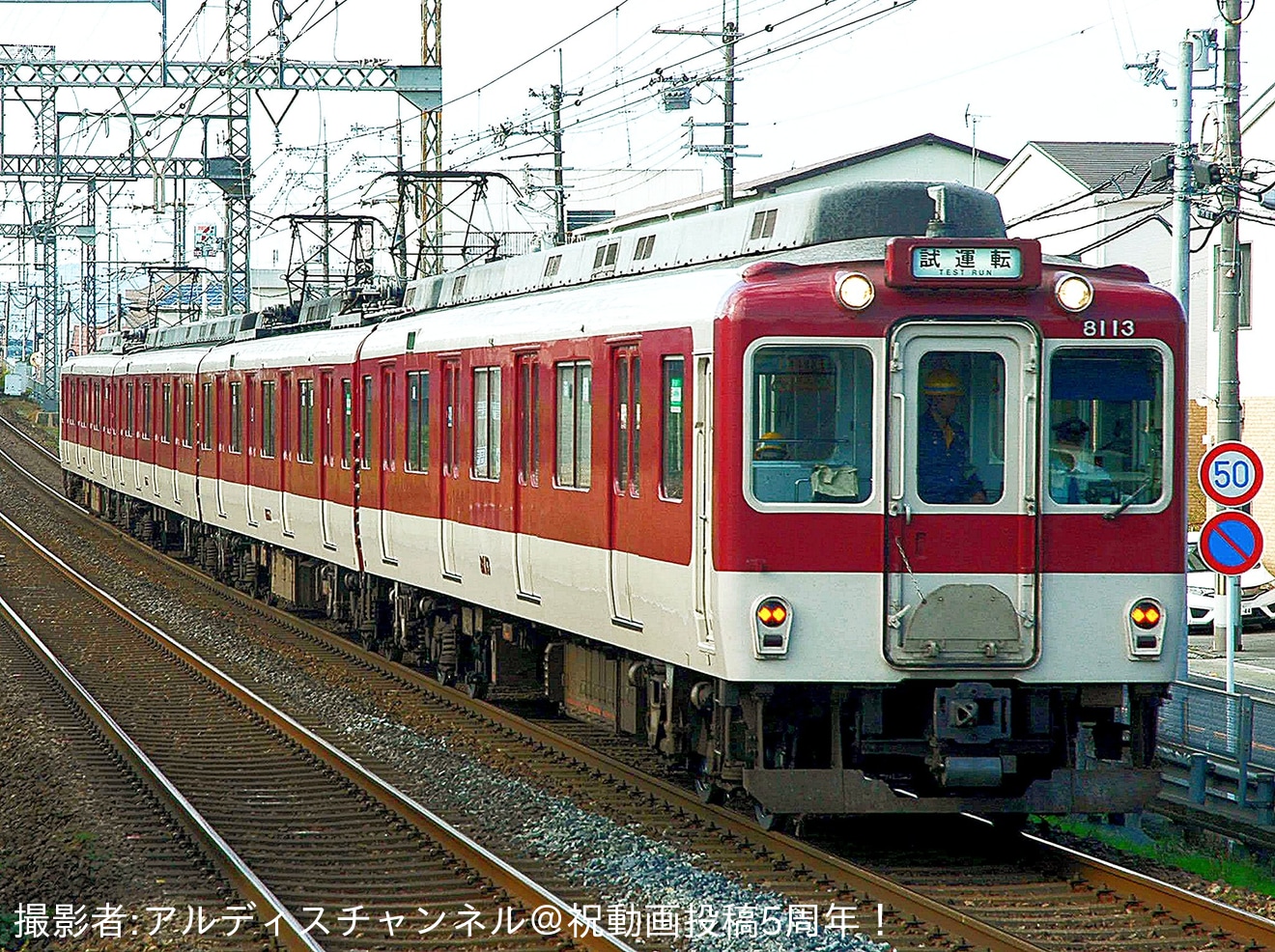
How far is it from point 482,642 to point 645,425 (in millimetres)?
4540

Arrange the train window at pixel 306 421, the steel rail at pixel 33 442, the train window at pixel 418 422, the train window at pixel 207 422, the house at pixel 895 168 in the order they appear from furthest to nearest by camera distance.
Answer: the steel rail at pixel 33 442 < the house at pixel 895 168 < the train window at pixel 207 422 < the train window at pixel 306 421 < the train window at pixel 418 422

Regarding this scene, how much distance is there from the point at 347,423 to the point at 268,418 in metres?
3.69

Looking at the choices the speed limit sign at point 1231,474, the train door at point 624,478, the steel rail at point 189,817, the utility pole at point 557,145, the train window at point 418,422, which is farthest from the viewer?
the utility pole at point 557,145

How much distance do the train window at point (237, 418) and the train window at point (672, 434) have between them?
1256 cm

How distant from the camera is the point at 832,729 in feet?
27.6

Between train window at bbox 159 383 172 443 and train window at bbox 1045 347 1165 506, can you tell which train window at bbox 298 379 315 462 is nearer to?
train window at bbox 159 383 172 443

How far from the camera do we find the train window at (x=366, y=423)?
50.9 ft

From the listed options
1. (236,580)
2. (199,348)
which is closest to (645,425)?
(236,580)

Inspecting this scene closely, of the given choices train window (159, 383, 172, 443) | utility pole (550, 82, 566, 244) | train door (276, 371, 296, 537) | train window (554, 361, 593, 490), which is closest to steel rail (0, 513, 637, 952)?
train door (276, 371, 296, 537)

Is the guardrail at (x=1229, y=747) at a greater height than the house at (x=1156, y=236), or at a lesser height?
lesser

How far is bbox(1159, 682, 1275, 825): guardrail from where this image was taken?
9609 mm

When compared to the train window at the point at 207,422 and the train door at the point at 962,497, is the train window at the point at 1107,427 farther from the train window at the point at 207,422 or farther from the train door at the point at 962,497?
the train window at the point at 207,422

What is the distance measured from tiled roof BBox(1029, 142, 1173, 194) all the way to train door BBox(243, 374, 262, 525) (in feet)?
51.4

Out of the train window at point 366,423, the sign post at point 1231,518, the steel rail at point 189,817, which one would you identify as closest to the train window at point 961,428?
the steel rail at point 189,817
